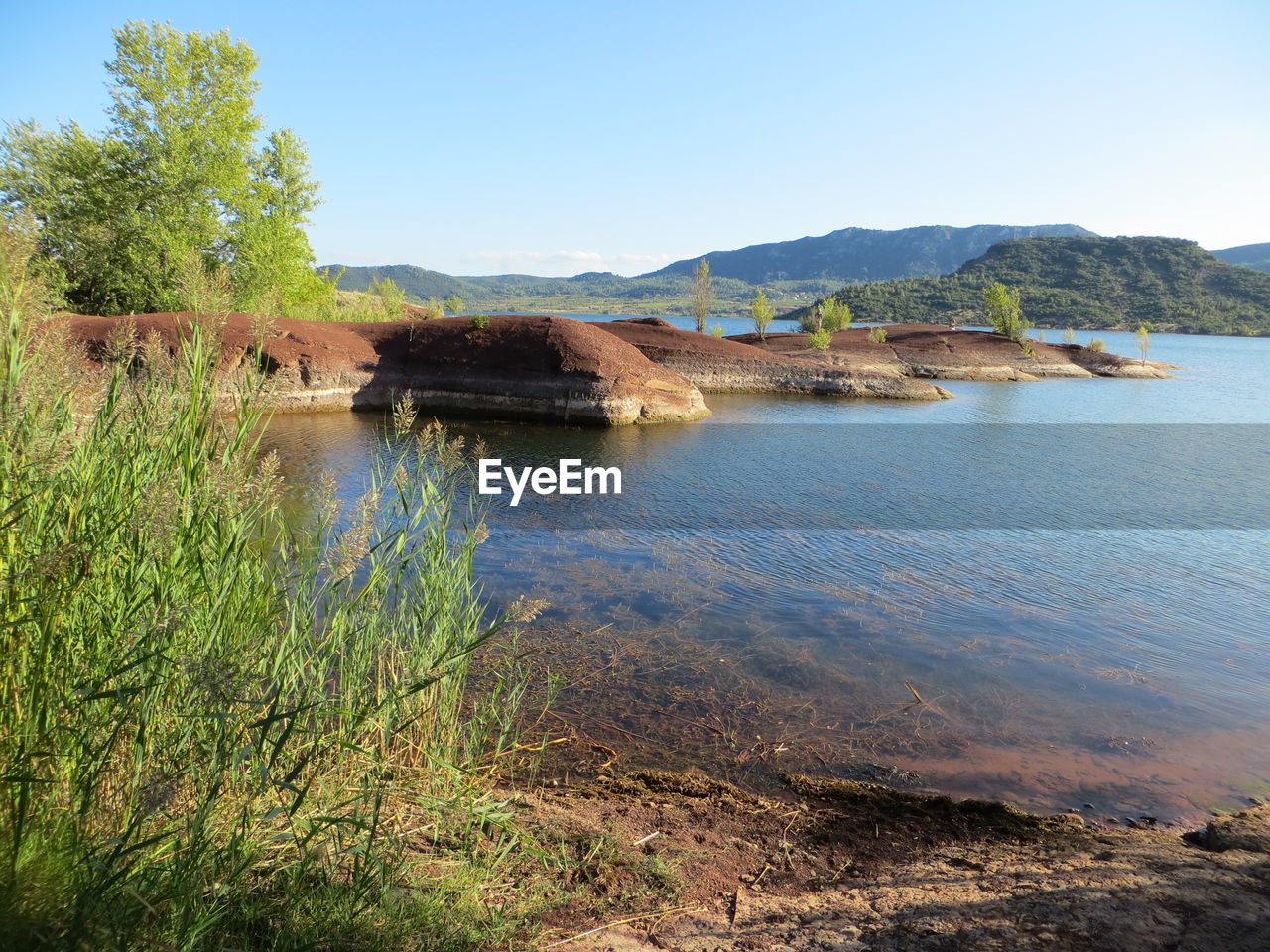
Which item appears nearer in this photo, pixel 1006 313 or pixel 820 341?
pixel 820 341

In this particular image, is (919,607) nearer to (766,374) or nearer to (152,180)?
(766,374)

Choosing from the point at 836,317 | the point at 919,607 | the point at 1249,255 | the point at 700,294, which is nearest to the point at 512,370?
the point at 919,607

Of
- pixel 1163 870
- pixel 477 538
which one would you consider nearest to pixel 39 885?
pixel 477 538

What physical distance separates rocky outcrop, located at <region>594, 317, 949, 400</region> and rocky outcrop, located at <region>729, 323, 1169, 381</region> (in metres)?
3.92

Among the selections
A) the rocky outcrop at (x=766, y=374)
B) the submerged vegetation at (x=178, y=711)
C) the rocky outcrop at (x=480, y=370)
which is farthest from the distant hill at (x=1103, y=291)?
the submerged vegetation at (x=178, y=711)

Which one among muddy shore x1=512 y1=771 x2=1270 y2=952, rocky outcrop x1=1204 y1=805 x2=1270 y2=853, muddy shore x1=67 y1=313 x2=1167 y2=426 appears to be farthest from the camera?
muddy shore x1=67 y1=313 x2=1167 y2=426

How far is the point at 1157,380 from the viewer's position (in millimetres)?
38656

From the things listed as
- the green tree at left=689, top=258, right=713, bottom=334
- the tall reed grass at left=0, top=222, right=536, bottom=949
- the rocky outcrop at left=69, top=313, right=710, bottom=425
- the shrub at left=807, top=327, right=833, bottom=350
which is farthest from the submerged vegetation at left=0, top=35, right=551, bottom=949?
the green tree at left=689, top=258, right=713, bottom=334

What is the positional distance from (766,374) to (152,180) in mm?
25010

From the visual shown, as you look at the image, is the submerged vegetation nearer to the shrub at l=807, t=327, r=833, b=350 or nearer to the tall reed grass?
the tall reed grass

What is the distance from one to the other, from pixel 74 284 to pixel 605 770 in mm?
28725

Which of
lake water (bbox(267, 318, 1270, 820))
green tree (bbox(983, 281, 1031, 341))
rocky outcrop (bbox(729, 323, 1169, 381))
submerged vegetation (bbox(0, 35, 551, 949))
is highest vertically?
green tree (bbox(983, 281, 1031, 341))

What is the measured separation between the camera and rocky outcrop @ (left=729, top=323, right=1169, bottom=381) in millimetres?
37531

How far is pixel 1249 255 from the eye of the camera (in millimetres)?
184000
